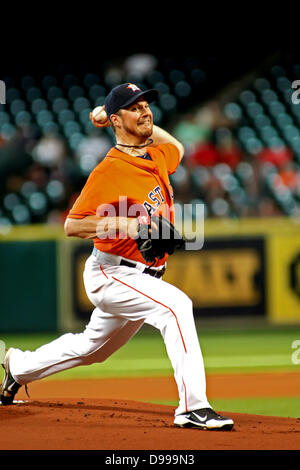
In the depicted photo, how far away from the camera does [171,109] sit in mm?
15383

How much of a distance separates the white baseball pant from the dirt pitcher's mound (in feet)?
0.76

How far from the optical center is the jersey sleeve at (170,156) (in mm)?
4727

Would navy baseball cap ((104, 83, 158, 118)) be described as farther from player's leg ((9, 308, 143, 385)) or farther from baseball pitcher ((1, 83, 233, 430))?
player's leg ((9, 308, 143, 385))

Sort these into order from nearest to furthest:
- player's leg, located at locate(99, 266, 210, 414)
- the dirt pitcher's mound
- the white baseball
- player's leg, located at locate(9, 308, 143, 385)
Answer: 1. the dirt pitcher's mound
2. player's leg, located at locate(99, 266, 210, 414)
3. player's leg, located at locate(9, 308, 143, 385)
4. the white baseball

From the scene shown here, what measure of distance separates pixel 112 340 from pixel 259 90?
12.1m

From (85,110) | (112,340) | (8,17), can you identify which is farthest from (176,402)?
(8,17)

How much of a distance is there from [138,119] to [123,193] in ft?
1.44

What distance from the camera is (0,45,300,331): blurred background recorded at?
991cm

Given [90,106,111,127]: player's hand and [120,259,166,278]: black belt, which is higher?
[90,106,111,127]: player's hand

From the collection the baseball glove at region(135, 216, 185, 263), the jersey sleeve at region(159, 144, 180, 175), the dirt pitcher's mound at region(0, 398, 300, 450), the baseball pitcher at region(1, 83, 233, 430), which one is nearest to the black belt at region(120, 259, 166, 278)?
the baseball pitcher at region(1, 83, 233, 430)

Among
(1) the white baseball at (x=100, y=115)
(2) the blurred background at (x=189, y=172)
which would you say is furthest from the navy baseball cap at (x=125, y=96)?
(2) the blurred background at (x=189, y=172)

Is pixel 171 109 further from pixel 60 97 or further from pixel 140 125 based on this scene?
pixel 140 125

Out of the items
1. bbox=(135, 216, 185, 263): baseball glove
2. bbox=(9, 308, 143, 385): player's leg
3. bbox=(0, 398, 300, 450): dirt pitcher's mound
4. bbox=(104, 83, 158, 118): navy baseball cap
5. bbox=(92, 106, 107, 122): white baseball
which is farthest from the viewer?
bbox=(92, 106, 107, 122): white baseball

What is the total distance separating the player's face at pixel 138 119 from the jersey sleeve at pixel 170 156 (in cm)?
40
